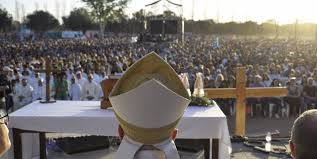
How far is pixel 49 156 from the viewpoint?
22.2 ft

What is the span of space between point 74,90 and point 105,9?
32.2 metres

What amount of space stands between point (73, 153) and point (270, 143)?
10.9 feet

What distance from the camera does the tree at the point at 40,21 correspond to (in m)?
66.8

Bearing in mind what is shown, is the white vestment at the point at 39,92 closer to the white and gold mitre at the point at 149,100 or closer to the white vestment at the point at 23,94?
the white vestment at the point at 23,94

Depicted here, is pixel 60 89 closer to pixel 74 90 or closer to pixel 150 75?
pixel 74 90

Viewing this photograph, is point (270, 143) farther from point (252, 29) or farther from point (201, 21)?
point (252, 29)

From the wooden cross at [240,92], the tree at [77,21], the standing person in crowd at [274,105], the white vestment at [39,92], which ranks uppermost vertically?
the tree at [77,21]

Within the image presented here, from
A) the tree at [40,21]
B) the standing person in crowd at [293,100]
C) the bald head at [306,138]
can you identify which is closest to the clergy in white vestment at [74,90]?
the standing person in crowd at [293,100]

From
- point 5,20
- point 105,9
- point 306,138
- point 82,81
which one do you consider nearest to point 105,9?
point 105,9

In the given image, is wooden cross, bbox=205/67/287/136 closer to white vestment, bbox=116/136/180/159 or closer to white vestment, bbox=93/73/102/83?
white vestment, bbox=116/136/180/159

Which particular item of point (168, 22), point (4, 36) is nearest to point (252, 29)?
point (4, 36)

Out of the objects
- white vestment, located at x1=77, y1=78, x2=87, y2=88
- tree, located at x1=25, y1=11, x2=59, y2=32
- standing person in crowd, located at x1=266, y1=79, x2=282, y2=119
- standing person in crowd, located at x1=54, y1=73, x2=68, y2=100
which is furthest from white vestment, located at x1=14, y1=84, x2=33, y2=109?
tree, located at x1=25, y1=11, x2=59, y2=32

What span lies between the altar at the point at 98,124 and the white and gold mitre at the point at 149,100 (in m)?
2.16

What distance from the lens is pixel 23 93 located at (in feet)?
37.8
